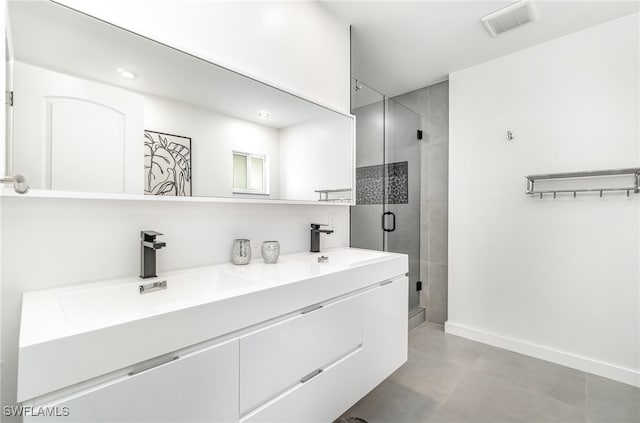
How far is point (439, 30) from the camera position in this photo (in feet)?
7.07

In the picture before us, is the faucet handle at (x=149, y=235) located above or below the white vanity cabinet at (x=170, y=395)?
above

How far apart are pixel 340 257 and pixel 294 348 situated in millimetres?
788

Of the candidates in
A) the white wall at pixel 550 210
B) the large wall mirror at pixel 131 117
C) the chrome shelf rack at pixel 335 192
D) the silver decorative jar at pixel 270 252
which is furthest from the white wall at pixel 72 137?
the white wall at pixel 550 210

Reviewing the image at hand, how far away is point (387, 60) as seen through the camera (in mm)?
2609

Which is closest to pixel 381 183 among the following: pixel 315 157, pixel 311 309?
pixel 315 157

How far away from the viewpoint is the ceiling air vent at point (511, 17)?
1.88 metres

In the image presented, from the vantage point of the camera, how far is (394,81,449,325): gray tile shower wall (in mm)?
2959

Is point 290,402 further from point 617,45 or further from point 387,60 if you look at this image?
point 617,45

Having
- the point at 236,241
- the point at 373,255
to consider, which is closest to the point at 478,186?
the point at 373,255

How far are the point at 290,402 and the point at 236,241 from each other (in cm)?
77

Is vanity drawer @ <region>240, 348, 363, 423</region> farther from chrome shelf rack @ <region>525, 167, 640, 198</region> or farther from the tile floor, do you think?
chrome shelf rack @ <region>525, 167, 640, 198</region>

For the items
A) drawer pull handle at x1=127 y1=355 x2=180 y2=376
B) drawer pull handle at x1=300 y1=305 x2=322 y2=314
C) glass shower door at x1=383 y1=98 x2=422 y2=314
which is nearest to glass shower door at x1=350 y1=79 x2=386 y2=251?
glass shower door at x1=383 y1=98 x2=422 y2=314

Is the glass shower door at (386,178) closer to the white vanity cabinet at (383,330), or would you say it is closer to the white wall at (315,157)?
the white wall at (315,157)

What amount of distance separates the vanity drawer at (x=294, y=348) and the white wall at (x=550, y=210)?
181 centimetres
